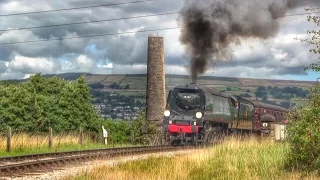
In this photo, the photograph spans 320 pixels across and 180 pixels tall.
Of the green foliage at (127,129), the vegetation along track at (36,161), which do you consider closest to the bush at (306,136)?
the vegetation along track at (36,161)

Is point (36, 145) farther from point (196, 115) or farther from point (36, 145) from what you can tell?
point (196, 115)

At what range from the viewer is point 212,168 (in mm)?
16281

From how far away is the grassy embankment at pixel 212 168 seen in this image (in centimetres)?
1426

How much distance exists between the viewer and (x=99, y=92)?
194 meters

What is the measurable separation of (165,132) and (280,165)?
46.1 feet

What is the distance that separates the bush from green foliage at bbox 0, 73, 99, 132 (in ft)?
101

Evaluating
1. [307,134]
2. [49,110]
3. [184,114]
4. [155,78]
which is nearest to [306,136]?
[307,134]

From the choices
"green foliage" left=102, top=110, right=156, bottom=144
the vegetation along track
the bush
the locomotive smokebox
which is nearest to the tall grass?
the vegetation along track

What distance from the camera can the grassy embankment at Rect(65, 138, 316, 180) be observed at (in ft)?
46.8

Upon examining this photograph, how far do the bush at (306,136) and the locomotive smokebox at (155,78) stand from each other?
1360 inches

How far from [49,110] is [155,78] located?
1058 cm

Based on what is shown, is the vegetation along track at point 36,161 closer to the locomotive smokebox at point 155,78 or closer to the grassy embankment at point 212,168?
the grassy embankment at point 212,168

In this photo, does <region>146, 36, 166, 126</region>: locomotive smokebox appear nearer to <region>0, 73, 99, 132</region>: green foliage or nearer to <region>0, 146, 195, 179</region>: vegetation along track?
<region>0, 73, 99, 132</region>: green foliage

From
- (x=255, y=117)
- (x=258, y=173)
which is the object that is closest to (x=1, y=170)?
(x=258, y=173)
